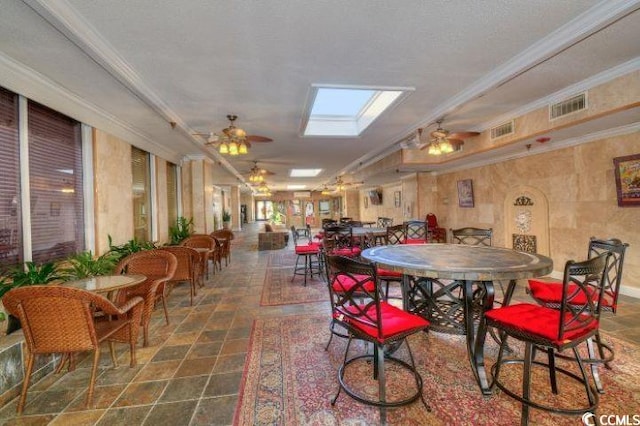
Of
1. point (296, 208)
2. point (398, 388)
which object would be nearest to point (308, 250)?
point (398, 388)

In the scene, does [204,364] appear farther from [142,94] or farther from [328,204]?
[328,204]

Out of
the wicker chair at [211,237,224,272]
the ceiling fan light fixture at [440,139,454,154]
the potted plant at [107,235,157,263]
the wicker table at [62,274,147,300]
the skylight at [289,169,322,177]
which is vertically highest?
the skylight at [289,169,322,177]

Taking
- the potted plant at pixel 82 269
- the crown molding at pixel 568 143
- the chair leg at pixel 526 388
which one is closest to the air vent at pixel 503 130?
the crown molding at pixel 568 143

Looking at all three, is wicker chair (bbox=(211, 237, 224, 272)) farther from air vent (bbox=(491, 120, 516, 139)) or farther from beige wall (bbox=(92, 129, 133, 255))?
air vent (bbox=(491, 120, 516, 139))

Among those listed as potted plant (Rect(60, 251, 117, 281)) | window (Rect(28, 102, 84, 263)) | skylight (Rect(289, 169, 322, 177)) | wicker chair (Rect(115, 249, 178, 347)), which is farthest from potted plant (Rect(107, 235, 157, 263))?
skylight (Rect(289, 169, 322, 177))

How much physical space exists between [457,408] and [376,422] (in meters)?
0.53

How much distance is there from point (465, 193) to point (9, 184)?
7480 mm

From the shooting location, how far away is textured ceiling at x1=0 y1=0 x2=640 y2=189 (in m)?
1.91

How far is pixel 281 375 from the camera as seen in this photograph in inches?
83.0

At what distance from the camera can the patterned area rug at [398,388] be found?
65.8 inches

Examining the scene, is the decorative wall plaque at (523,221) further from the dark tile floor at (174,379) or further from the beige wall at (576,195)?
the dark tile floor at (174,379)

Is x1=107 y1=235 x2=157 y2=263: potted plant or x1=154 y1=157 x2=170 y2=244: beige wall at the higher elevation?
x1=154 y1=157 x2=170 y2=244: beige wall

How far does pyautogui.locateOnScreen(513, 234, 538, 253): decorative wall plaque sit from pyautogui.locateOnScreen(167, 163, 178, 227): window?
696cm

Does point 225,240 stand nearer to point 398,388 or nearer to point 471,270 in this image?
point 398,388
